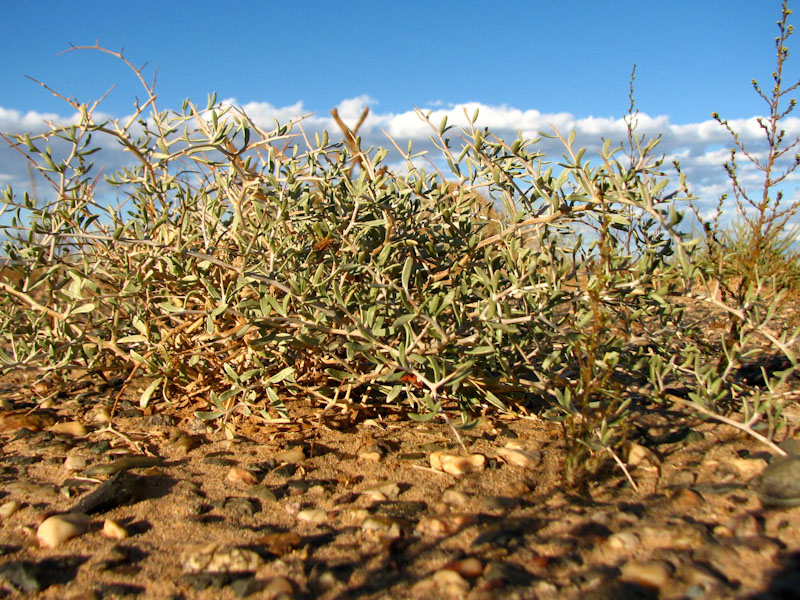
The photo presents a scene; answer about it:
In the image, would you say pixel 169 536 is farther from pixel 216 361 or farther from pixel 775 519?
pixel 775 519

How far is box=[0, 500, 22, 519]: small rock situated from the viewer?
2.09 m

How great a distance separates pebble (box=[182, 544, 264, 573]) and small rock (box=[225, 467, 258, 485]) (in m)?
0.51

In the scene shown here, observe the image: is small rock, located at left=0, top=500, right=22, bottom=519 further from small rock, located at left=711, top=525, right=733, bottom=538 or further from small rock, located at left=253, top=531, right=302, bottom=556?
small rock, located at left=711, top=525, right=733, bottom=538

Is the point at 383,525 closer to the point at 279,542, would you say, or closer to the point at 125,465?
the point at 279,542

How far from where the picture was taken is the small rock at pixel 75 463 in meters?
2.49

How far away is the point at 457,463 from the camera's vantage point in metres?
2.40

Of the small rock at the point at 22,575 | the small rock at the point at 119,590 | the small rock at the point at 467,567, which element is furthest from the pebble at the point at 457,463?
the small rock at the point at 22,575

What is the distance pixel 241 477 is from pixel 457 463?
81cm

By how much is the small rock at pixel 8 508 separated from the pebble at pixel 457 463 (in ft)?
4.76

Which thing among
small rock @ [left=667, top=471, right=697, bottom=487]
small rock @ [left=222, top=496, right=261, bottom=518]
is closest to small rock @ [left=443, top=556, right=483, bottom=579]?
small rock @ [left=222, top=496, right=261, bottom=518]

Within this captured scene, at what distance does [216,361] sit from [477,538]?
158 cm

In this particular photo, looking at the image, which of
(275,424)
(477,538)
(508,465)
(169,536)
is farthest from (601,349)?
(169,536)

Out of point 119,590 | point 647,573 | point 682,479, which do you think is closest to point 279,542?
point 119,590

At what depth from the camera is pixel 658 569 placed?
164 cm
